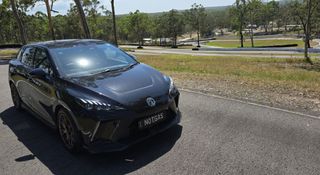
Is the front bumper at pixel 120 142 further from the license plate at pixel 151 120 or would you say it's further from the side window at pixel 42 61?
the side window at pixel 42 61

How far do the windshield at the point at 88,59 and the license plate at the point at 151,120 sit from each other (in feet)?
4.37

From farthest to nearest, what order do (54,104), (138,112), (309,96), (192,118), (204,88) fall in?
(204,88) < (309,96) < (192,118) < (54,104) < (138,112)

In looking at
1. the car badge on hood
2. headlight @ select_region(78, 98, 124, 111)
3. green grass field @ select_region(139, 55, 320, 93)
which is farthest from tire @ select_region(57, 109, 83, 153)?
green grass field @ select_region(139, 55, 320, 93)

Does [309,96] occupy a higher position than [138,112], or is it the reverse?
[138,112]

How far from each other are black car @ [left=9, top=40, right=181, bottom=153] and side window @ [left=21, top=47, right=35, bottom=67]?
27 mm

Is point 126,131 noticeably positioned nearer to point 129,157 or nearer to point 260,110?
point 129,157

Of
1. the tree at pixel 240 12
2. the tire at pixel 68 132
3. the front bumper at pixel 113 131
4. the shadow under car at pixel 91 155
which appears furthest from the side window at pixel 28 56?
the tree at pixel 240 12

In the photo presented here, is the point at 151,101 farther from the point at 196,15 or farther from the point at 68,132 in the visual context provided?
the point at 196,15

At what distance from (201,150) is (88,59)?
2.54 metres

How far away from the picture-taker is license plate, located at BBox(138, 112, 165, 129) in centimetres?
408

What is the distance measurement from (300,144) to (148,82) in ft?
8.05

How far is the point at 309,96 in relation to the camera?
263 inches

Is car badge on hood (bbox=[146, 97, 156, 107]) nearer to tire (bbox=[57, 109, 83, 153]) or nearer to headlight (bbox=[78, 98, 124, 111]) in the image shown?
headlight (bbox=[78, 98, 124, 111])

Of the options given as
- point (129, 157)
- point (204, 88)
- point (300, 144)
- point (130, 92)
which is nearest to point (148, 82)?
point (130, 92)
